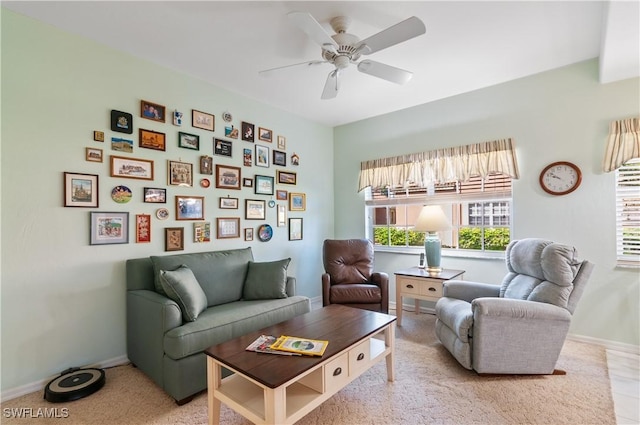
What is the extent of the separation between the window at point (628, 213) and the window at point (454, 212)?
2.87 ft

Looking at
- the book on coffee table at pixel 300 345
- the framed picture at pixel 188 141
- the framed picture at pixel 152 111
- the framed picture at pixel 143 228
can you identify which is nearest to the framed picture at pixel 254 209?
the framed picture at pixel 188 141

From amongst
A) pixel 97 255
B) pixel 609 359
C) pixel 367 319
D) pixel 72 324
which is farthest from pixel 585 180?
pixel 72 324

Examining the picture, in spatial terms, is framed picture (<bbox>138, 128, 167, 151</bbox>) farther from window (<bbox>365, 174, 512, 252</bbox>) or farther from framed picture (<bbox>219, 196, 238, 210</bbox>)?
window (<bbox>365, 174, 512, 252</bbox>)

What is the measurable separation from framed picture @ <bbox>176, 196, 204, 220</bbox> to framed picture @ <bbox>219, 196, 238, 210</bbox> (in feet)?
0.75

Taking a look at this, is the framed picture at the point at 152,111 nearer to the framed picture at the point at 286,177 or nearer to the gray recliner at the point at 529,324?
the framed picture at the point at 286,177

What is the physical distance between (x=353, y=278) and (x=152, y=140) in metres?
2.60

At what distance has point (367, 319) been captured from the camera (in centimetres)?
226

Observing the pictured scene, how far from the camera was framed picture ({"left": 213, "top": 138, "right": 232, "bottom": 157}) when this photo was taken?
3.28 meters

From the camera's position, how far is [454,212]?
12.4 feet

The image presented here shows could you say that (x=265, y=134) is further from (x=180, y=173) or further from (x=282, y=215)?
(x=180, y=173)

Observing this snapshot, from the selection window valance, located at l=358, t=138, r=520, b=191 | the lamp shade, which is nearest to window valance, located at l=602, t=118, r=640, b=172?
window valance, located at l=358, t=138, r=520, b=191

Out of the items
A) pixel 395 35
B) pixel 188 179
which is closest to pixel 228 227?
pixel 188 179

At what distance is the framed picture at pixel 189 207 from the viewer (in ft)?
9.80

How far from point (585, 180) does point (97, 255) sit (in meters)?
A: 4.41
